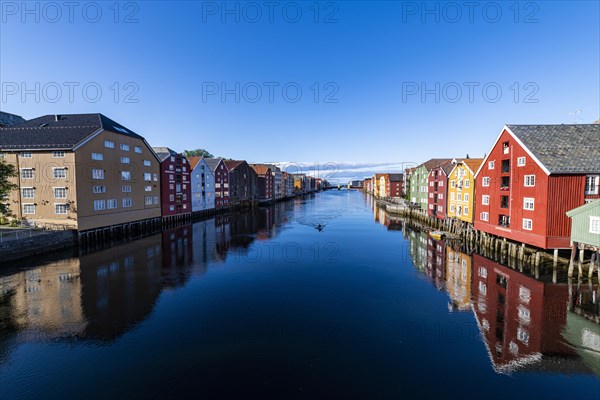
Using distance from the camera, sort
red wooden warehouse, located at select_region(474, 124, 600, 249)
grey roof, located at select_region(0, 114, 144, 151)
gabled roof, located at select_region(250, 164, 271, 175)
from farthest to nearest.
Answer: gabled roof, located at select_region(250, 164, 271, 175) → grey roof, located at select_region(0, 114, 144, 151) → red wooden warehouse, located at select_region(474, 124, 600, 249)

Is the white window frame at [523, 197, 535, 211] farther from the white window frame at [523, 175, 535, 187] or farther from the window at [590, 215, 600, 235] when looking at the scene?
the window at [590, 215, 600, 235]

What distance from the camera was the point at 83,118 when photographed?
4378 centimetres

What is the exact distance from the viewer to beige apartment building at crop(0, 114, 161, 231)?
37.5 m

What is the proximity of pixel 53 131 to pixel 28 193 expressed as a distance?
8991mm

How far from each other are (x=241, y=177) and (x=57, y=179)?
65.1 metres

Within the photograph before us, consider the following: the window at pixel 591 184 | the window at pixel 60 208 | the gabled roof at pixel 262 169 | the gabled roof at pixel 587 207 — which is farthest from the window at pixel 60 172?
the gabled roof at pixel 262 169

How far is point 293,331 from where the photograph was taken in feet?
53.1

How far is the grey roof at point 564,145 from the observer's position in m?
27.4

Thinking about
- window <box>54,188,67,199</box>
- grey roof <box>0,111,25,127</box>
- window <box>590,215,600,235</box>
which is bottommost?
window <box>590,215,600,235</box>

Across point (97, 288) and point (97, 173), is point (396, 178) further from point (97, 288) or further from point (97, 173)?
point (97, 288)

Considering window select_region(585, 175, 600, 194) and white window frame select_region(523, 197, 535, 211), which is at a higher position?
window select_region(585, 175, 600, 194)

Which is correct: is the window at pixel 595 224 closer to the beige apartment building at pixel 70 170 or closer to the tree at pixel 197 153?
the beige apartment building at pixel 70 170

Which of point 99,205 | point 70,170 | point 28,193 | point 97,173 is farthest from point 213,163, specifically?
point 28,193

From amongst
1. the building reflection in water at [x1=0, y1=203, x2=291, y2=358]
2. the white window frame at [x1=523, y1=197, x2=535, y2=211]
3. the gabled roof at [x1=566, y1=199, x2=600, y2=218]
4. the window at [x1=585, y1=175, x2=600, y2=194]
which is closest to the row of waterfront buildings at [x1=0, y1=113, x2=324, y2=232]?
the building reflection in water at [x1=0, y1=203, x2=291, y2=358]
